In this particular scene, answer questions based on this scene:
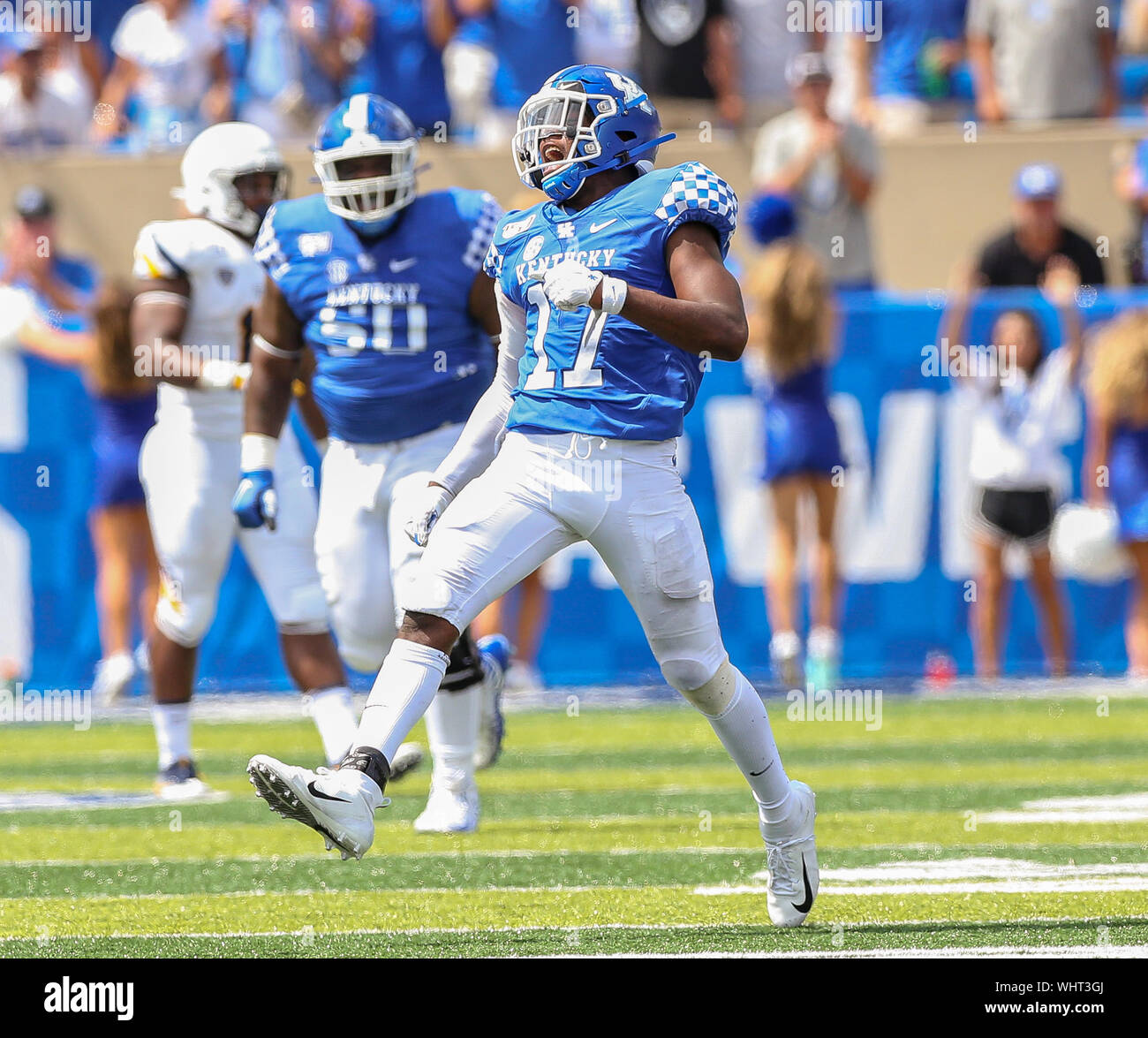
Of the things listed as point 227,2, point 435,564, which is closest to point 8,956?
point 435,564

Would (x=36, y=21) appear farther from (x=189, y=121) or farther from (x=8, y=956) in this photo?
(x=8, y=956)

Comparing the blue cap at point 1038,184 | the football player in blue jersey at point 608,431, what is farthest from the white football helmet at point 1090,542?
the football player in blue jersey at point 608,431

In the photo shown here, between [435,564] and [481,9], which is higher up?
[481,9]

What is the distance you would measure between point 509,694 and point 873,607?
1.70 metres

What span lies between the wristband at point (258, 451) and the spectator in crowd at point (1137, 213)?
20.1 feet

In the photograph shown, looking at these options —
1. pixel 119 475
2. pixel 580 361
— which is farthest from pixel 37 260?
pixel 580 361

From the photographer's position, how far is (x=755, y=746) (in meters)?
4.55

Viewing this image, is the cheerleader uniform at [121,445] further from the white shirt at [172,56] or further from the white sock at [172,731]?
the white sock at [172,731]

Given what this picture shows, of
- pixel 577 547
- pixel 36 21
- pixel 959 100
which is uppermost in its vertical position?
pixel 36 21

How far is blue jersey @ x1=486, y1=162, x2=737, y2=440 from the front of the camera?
4.42 meters

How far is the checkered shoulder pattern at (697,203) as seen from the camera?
14.4 ft

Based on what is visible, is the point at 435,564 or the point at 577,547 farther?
the point at 577,547

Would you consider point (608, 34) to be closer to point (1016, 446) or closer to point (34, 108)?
point (34, 108)

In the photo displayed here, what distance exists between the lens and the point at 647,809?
6.60 meters
